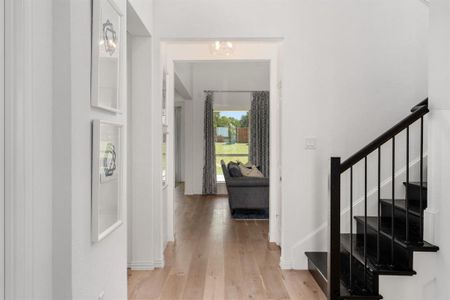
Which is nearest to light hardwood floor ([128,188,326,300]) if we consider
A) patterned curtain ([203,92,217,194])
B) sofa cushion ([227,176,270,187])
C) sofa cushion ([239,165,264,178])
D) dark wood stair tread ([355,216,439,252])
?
dark wood stair tread ([355,216,439,252])

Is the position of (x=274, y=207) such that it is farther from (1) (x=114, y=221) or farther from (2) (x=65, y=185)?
(2) (x=65, y=185)

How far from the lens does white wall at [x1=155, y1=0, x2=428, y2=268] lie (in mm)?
3641

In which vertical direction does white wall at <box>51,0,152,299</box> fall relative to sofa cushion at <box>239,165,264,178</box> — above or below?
above

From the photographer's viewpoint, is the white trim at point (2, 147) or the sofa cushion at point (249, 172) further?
the sofa cushion at point (249, 172)

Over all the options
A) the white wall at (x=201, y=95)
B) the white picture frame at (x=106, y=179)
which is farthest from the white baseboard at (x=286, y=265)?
the white wall at (x=201, y=95)

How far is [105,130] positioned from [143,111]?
5.42ft

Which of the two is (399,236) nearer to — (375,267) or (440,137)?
(375,267)

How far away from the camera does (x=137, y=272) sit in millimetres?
3578

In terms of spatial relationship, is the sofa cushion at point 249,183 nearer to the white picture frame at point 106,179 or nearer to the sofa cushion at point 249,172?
the sofa cushion at point 249,172

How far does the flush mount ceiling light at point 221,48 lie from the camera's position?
15.9 feet

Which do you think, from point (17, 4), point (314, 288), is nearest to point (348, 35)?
point (314, 288)

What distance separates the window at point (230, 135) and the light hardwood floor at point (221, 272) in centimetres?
420

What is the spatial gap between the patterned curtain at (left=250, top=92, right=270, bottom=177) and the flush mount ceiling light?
4311 mm

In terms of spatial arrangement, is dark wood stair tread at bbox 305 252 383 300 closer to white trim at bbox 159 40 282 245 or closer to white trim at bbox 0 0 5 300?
white trim at bbox 159 40 282 245
